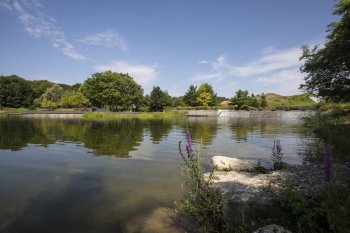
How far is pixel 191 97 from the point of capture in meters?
97.8

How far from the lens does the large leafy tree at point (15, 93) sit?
104438mm

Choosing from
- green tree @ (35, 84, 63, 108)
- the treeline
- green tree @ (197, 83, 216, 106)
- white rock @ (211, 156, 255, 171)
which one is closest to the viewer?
white rock @ (211, 156, 255, 171)

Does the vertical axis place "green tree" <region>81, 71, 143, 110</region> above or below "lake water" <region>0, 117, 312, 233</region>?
above

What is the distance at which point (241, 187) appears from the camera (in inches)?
364

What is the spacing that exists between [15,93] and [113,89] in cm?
5185

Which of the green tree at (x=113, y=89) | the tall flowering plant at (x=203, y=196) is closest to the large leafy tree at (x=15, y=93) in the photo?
the green tree at (x=113, y=89)

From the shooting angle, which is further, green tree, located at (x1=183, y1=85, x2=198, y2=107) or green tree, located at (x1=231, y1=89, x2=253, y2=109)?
green tree, located at (x1=231, y1=89, x2=253, y2=109)

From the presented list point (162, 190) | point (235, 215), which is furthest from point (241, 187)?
point (162, 190)

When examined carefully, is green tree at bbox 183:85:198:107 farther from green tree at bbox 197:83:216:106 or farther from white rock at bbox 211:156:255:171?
white rock at bbox 211:156:255:171

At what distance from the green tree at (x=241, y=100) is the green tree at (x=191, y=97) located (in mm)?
16917

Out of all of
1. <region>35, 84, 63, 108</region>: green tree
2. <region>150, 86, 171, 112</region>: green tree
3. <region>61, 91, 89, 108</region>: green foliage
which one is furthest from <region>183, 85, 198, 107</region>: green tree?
<region>35, 84, 63, 108</region>: green tree

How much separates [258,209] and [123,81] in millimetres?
79337

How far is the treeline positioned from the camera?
8256 centimetres

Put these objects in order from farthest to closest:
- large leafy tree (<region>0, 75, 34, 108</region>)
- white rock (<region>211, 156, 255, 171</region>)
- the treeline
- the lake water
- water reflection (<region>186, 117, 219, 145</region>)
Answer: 1. large leafy tree (<region>0, 75, 34, 108</region>)
2. the treeline
3. water reflection (<region>186, 117, 219, 145</region>)
4. white rock (<region>211, 156, 255, 171</region>)
5. the lake water
